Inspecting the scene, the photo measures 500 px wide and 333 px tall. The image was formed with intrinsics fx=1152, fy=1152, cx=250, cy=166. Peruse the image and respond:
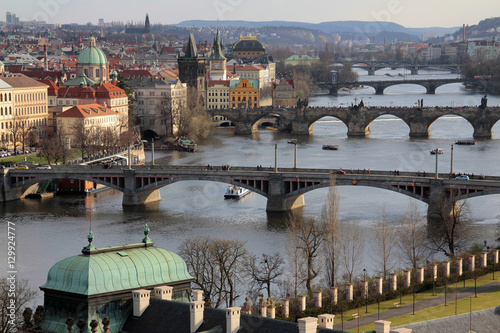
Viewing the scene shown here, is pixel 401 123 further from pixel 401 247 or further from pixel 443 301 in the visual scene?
pixel 443 301

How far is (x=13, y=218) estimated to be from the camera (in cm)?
5647

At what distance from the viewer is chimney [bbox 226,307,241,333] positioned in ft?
77.8

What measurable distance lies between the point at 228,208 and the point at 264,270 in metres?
19.2

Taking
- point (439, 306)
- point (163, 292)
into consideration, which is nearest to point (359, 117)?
point (439, 306)

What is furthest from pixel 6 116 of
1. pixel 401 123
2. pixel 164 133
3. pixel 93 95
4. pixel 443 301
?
pixel 443 301

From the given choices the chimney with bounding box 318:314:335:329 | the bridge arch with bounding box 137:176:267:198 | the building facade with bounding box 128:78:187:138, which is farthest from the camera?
the building facade with bounding box 128:78:187:138

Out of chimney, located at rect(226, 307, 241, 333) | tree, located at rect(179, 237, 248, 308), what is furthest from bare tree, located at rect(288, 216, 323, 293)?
chimney, located at rect(226, 307, 241, 333)

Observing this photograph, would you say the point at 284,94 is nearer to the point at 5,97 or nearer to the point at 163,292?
the point at 5,97

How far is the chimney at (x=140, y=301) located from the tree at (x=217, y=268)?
869cm

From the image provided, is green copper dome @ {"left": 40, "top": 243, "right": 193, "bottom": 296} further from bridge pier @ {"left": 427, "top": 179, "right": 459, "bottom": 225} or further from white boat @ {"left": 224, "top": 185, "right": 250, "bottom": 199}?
white boat @ {"left": 224, "top": 185, "right": 250, "bottom": 199}

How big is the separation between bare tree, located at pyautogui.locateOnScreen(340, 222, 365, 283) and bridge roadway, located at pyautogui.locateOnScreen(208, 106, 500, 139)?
50722mm

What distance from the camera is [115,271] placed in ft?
84.1

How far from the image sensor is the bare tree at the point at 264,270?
38281mm

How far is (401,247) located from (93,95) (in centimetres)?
5302
